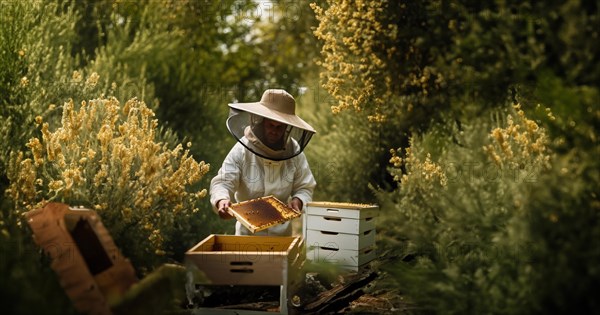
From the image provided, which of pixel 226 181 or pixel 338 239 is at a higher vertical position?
pixel 226 181

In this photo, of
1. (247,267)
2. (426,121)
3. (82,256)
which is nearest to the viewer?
(82,256)

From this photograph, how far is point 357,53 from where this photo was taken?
7.55 meters

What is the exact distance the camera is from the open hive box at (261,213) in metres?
5.24

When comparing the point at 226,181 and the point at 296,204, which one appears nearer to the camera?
the point at 226,181

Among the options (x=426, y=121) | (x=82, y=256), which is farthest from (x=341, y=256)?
(x=426, y=121)

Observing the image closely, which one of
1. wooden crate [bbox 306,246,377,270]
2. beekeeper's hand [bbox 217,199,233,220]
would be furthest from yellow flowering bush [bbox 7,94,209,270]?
wooden crate [bbox 306,246,377,270]

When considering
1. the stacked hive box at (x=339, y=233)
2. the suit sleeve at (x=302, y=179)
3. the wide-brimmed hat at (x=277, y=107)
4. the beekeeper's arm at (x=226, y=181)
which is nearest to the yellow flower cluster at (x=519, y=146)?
the stacked hive box at (x=339, y=233)

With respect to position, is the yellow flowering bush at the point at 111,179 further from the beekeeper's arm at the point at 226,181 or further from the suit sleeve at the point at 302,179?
the suit sleeve at the point at 302,179

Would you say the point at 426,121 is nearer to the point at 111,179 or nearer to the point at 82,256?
the point at 111,179

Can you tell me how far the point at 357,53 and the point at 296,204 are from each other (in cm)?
218

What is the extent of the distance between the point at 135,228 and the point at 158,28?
23.7 ft

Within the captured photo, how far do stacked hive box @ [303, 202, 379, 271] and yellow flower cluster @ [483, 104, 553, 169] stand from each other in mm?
1432

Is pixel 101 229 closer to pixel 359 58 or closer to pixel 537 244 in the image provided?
pixel 537 244

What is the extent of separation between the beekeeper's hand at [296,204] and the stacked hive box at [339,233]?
120 millimetres
